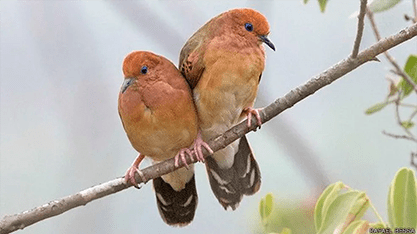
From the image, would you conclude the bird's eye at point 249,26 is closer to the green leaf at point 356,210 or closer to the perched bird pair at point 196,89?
the perched bird pair at point 196,89

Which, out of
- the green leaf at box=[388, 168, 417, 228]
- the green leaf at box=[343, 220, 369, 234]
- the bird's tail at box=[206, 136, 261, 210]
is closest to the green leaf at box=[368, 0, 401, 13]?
the green leaf at box=[388, 168, 417, 228]

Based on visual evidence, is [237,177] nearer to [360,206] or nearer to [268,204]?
[268,204]

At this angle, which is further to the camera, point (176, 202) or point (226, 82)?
point (176, 202)

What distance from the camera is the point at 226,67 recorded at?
5.13ft

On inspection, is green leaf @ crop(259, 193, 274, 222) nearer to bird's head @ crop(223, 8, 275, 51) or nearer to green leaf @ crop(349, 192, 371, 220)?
green leaf @ crop(349, 192, 371, 220)

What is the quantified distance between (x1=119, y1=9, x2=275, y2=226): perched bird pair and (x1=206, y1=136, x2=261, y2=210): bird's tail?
0.18 meters

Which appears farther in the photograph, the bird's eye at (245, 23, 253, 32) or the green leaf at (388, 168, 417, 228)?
the bird's eye at (245, 23, 253, 32)

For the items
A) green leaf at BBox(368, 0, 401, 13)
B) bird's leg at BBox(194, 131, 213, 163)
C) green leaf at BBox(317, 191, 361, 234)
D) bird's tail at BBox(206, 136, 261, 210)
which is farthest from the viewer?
bird's tail at BBox(206, 136, 261, 210)

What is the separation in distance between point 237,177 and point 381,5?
0.65 m

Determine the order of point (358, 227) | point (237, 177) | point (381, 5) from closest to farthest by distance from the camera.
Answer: point (358, 227), point (381, 5), point (237, 177)

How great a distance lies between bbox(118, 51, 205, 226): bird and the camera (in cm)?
→ 154

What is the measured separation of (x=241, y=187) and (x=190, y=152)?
0.30 m

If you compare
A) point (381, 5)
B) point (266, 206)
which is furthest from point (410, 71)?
point (266, 206)

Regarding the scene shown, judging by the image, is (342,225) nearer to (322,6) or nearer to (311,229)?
(322,6)
